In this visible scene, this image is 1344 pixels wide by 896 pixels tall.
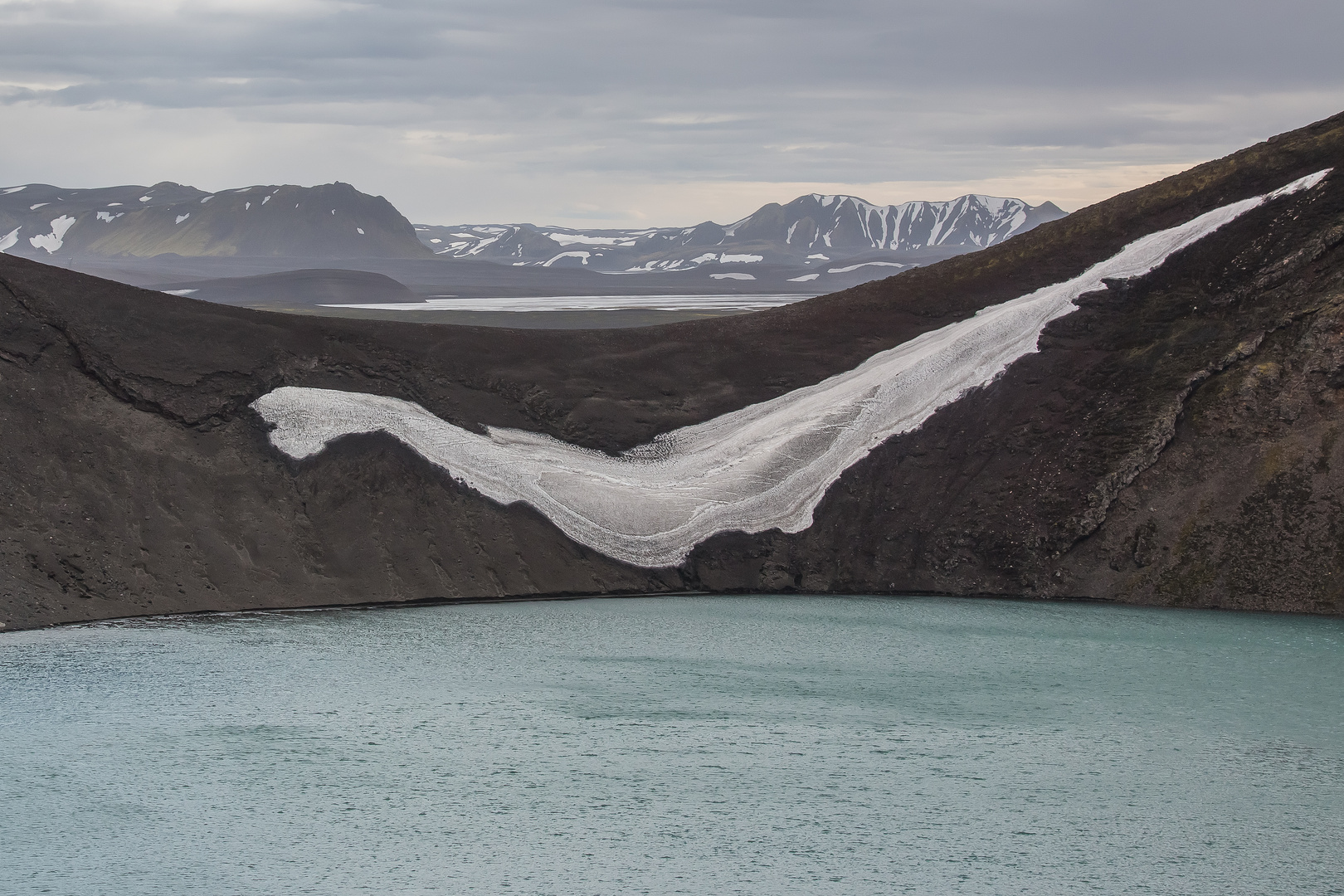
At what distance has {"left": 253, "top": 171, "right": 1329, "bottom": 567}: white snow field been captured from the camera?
30.8 m

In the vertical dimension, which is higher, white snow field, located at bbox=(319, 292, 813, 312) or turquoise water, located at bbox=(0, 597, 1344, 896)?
white snow field, located at bbox=(319, 292, 813, 312)

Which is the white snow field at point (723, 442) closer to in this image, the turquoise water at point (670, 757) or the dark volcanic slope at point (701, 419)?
the dark volcanic slope at point (701, 419)

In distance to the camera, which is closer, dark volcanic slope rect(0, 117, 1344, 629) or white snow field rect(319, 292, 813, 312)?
dark volcanic slope rect(0, 117, 1344, 629)

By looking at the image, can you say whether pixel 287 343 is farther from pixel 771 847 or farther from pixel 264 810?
pixel 771 847

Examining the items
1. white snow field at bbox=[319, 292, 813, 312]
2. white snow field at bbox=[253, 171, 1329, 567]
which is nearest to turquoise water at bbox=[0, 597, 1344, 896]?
white snow field at bbox=[253, 171, 1329, 567]

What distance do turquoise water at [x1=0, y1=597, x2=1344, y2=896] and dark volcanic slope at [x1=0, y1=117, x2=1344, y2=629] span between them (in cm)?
226

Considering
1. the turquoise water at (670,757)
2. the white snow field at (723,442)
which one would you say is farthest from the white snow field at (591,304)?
the turquoise water at (670,757)

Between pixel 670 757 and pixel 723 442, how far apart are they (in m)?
17.6

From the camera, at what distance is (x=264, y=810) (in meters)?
14.6

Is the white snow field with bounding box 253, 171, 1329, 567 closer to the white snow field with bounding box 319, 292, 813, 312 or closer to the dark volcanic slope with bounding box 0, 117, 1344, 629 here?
the dark volcanic slope with bounding box 0, 117, 1344, 629

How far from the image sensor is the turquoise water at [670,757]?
512 inches

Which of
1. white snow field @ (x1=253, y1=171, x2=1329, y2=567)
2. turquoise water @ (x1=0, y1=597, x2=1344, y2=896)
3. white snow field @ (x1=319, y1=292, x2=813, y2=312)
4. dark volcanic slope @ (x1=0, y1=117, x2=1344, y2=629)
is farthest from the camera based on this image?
white snow field @ (x1=319, y1=292, x2=813, y2=312)

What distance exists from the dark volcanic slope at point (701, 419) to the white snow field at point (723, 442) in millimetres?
504

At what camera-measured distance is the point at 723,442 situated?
111 feet
